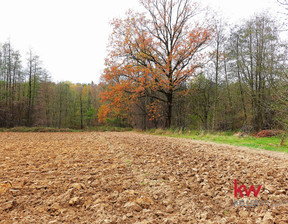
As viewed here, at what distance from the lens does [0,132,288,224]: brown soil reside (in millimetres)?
1969

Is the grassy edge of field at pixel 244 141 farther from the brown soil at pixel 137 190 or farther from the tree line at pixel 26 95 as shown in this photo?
the tree line at pixel 26 95

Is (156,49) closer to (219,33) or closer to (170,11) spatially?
(170,11)

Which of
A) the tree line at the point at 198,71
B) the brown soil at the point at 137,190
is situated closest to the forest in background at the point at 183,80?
the tree line at the point at 198,71

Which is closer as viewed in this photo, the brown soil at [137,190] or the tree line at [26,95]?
the brown soil at [137,190]

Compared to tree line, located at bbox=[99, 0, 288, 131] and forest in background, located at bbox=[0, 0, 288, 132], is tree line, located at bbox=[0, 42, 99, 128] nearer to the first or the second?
forest in background, located at bbox=[0, 0, 288, 132]

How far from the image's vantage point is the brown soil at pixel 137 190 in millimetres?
1969

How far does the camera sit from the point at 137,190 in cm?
266

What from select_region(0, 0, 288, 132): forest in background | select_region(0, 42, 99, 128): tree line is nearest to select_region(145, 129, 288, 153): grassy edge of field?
select_region(0, 0, 288, 132): forest in background

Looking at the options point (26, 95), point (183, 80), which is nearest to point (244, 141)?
point (183, 80)

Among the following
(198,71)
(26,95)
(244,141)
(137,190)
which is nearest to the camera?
(137,190)

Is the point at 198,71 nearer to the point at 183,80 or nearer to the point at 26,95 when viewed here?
the point at 183,80

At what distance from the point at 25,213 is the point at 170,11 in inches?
586

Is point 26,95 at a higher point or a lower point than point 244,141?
higher

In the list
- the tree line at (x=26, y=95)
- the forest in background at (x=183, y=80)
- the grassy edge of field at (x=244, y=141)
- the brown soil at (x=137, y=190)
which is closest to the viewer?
the brown soil at (x=137, y=190)
